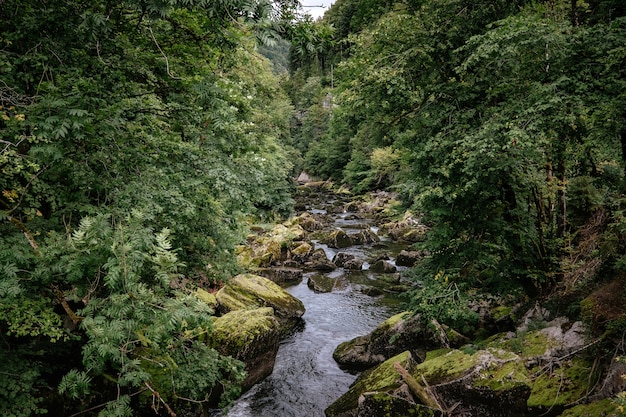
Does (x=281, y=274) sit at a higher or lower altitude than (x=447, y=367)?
lower

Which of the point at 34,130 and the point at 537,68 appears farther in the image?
the point at 537,68

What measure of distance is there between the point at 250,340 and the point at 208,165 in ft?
16.7

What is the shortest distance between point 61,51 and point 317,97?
59646 mm

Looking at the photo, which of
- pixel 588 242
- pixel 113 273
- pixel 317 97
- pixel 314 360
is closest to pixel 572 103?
pixel 588 242

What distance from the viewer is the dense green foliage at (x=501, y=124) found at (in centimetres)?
656

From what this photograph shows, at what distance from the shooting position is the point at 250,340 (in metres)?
9.43

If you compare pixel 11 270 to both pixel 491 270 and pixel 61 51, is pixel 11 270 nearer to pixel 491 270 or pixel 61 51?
pixel 61 51

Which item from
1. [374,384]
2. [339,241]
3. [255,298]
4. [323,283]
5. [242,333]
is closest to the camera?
[374,384]

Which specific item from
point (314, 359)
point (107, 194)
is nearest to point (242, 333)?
point (314, 359)

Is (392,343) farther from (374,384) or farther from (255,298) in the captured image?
(255,298)

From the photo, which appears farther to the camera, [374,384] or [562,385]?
[374,384]

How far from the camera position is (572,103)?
6320 mm

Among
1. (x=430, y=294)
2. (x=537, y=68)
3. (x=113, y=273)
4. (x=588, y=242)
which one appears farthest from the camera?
(x=430, y=294)

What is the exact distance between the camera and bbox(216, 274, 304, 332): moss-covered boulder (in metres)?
11.8
